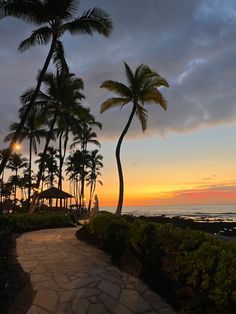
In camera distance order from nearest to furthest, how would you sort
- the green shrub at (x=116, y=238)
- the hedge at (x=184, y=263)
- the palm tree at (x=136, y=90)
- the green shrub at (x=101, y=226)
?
1. the hedge at (x=184, y=263)
2. the green shrub at (x=116, y=238)
3. the green shrub at (x=101, y=226)
4. the palm tree at (x=136, y=90)

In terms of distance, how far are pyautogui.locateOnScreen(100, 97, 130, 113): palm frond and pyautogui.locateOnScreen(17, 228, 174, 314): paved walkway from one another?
48.3 ft

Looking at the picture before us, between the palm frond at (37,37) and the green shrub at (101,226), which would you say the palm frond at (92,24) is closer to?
the palm frond at (37,37)

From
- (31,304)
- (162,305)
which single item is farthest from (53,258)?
(162,305)

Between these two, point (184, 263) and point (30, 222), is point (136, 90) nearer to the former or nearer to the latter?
point (30, 222)

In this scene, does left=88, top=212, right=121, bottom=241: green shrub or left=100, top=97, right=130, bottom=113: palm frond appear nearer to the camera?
left=88, top=212, right=121, bottom=241: green shrub

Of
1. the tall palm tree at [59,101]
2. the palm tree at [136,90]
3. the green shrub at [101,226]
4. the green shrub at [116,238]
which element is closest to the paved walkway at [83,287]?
the green shrub at [116,238]

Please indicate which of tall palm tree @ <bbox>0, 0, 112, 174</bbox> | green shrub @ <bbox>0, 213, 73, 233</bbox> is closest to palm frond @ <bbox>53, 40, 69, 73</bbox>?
tall palm tree @ <bbox>0, 0, 112, 174</bbox>

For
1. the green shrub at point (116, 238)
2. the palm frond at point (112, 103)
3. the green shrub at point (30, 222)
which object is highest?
the palm frond at point (112, 103)

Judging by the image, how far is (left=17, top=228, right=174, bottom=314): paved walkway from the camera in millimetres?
7105

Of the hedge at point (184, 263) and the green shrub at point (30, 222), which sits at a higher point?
the green shrub at point (30, 222)

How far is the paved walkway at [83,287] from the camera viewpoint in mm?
7105

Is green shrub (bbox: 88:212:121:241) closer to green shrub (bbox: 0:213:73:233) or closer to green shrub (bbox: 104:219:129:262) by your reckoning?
green shrub (bbox: 104:219:129:262)

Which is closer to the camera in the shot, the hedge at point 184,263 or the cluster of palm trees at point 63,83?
the hedge at point 184,263

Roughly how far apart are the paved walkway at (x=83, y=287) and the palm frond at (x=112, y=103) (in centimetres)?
1472
